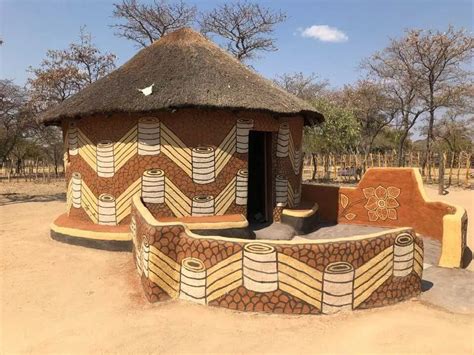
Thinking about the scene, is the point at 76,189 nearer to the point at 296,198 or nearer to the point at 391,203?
the point at 296,198

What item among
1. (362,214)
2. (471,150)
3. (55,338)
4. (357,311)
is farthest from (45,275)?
(471,150)

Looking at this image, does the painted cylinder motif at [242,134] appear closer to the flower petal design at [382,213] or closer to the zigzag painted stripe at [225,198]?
the zigzag painted stripe at [225,198]

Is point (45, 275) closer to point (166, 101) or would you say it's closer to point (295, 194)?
point (166, 101)

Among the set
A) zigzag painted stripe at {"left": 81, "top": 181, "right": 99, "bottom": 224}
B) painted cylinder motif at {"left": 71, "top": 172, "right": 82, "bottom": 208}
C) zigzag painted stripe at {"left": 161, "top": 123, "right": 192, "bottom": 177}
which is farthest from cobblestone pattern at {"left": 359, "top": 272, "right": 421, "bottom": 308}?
painted cylinder motif at {"left": 71, "top": 172, "right": 82, "bottom": 208}

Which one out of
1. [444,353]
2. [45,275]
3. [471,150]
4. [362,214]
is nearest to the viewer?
[444,353]

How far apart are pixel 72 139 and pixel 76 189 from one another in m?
1.14

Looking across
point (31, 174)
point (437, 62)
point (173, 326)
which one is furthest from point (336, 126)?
point (31, 174)

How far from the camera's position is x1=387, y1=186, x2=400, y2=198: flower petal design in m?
9.89

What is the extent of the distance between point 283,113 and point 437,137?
108ft

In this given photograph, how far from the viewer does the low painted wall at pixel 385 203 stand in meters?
9.03

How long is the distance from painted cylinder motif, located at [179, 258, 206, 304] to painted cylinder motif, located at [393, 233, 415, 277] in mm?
2458

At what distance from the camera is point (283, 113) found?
27.4 feet

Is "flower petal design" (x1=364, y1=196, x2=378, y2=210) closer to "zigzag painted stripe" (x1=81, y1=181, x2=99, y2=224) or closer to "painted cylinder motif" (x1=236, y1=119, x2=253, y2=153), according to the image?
"painted cylinder motif" (x1=236, y1=119, x2=253, y2=153)

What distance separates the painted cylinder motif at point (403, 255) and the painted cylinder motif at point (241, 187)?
3807 millimetres
